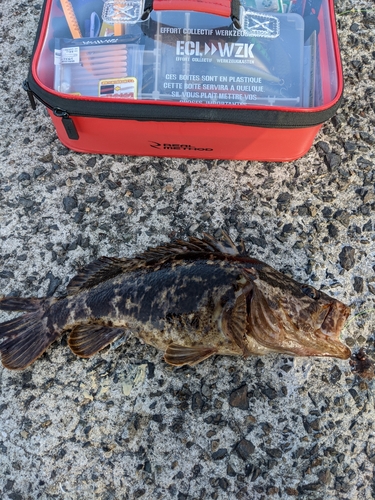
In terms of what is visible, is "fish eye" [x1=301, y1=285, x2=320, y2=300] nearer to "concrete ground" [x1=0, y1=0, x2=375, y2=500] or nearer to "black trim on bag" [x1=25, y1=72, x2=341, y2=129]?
"concrete ground" [x1=0, y1=0, x2=375, y2=500]

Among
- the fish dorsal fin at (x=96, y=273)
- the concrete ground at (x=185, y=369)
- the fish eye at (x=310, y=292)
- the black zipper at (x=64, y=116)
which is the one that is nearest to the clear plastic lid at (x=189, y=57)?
the black zipper at (x=64, y=116)

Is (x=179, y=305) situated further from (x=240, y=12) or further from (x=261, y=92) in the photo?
(x=240, y=12)

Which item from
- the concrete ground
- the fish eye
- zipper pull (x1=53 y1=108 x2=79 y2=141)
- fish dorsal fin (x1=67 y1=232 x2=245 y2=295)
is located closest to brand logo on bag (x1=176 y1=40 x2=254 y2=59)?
the concrete ground

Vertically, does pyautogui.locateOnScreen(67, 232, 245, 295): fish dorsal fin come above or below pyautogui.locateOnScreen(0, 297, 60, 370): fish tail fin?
above

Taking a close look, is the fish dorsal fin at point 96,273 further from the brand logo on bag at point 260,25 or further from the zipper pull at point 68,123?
the brand logo on bag at point 260,25

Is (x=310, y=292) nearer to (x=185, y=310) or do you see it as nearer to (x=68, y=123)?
(x=185, y=310)
